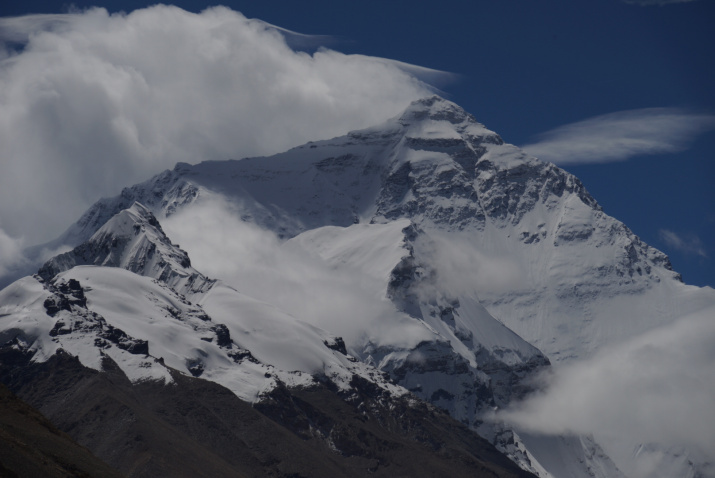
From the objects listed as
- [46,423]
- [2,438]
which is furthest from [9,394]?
[2,438]

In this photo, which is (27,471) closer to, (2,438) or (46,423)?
(2,438)

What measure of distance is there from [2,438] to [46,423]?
2508cm

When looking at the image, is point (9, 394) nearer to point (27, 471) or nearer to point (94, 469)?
point (94, 469)

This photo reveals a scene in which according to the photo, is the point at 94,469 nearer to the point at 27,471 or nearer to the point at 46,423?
the point at 46,423

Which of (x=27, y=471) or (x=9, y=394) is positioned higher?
(x=9, y=394)

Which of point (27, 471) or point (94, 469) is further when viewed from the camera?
point (94, 469)

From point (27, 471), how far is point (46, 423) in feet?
96.7

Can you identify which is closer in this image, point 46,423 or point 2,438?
point 2,438

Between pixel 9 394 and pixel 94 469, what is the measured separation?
14.7 meters

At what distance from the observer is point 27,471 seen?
142250mm

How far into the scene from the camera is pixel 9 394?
556 ft

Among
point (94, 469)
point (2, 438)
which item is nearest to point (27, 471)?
point (2, 438)

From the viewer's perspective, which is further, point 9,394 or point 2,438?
point 9,394

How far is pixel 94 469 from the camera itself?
164 meters
